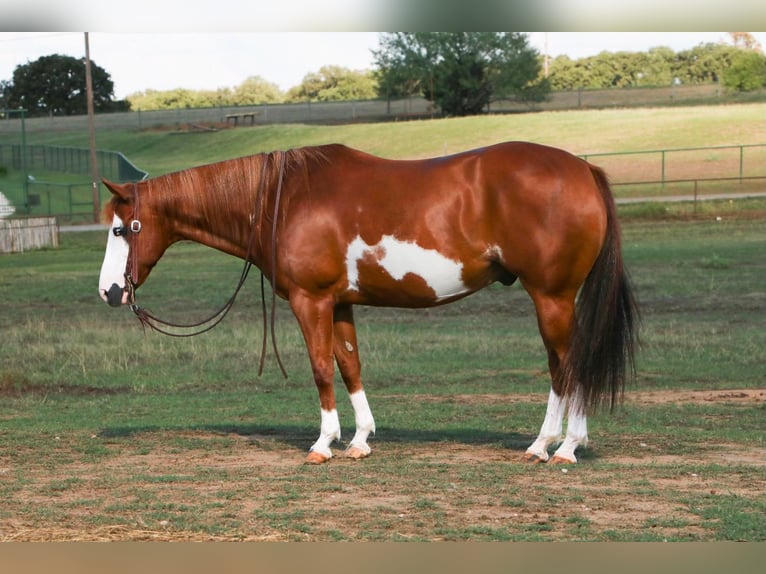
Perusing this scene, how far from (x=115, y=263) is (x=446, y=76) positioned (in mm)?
54834

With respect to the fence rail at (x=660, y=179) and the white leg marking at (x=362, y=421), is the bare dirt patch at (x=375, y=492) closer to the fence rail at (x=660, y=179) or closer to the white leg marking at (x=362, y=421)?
the white leg marking at (x=362, y=421)

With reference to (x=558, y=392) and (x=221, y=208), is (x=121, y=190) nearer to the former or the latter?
(x=221, y=208)

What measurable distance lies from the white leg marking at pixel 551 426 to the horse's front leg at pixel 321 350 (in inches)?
55.1

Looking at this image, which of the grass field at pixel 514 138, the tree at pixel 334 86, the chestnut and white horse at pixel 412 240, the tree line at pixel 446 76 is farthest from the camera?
the tree at pixel 334 86

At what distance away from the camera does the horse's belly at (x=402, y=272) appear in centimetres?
782

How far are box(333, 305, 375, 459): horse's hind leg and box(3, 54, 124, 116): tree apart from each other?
48.7m

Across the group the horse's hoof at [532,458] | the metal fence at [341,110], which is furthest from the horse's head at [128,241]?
the metal fence at [341,110]

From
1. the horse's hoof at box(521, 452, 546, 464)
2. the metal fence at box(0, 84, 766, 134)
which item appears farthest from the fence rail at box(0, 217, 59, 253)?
the metal fence at box(0, 84, 766, 134)

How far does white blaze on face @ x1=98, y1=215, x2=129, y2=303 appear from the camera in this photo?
8172 millimetres

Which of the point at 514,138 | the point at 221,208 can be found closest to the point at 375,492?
the point at 221,208

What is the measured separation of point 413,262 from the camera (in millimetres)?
7844

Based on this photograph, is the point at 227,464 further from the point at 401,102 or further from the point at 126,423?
the point at 401,102

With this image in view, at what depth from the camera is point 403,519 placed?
6391 mm


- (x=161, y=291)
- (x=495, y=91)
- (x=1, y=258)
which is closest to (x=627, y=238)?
(x=161, y=291)
